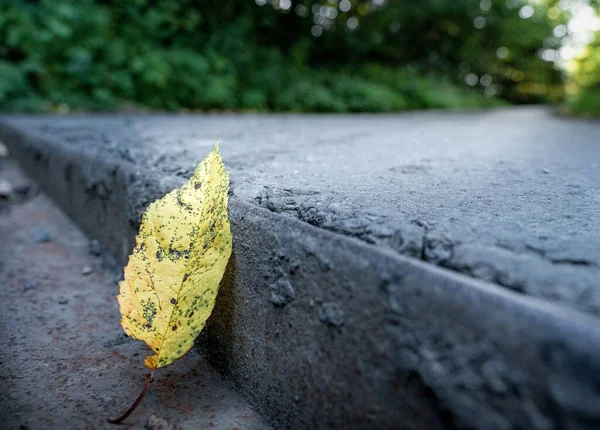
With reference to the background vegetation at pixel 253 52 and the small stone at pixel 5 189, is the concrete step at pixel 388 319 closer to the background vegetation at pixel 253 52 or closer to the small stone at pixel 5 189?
the small stone at pixel 5 189

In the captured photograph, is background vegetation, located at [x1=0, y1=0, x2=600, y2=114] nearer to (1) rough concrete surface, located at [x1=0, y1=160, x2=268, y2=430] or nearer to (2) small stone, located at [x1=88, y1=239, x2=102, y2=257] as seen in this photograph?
(2) small stone, located at [x1=88, y1=239, x2=102, y2=257]

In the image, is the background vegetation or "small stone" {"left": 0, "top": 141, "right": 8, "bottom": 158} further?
the background vegetation

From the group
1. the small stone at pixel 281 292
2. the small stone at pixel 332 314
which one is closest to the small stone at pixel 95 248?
the small stone at pixel 281 292

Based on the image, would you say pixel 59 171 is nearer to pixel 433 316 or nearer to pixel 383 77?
pixel 433 316

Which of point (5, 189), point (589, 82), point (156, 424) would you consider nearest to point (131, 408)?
point (156, 424)

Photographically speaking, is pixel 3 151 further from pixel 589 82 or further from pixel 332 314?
pixel 589 82

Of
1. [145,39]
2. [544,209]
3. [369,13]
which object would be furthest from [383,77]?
[544,209]

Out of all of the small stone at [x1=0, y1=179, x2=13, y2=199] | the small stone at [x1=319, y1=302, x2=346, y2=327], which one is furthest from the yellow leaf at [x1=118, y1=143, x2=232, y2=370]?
the small stone at [x1=0, y1=179, x2=13, y2=199]
